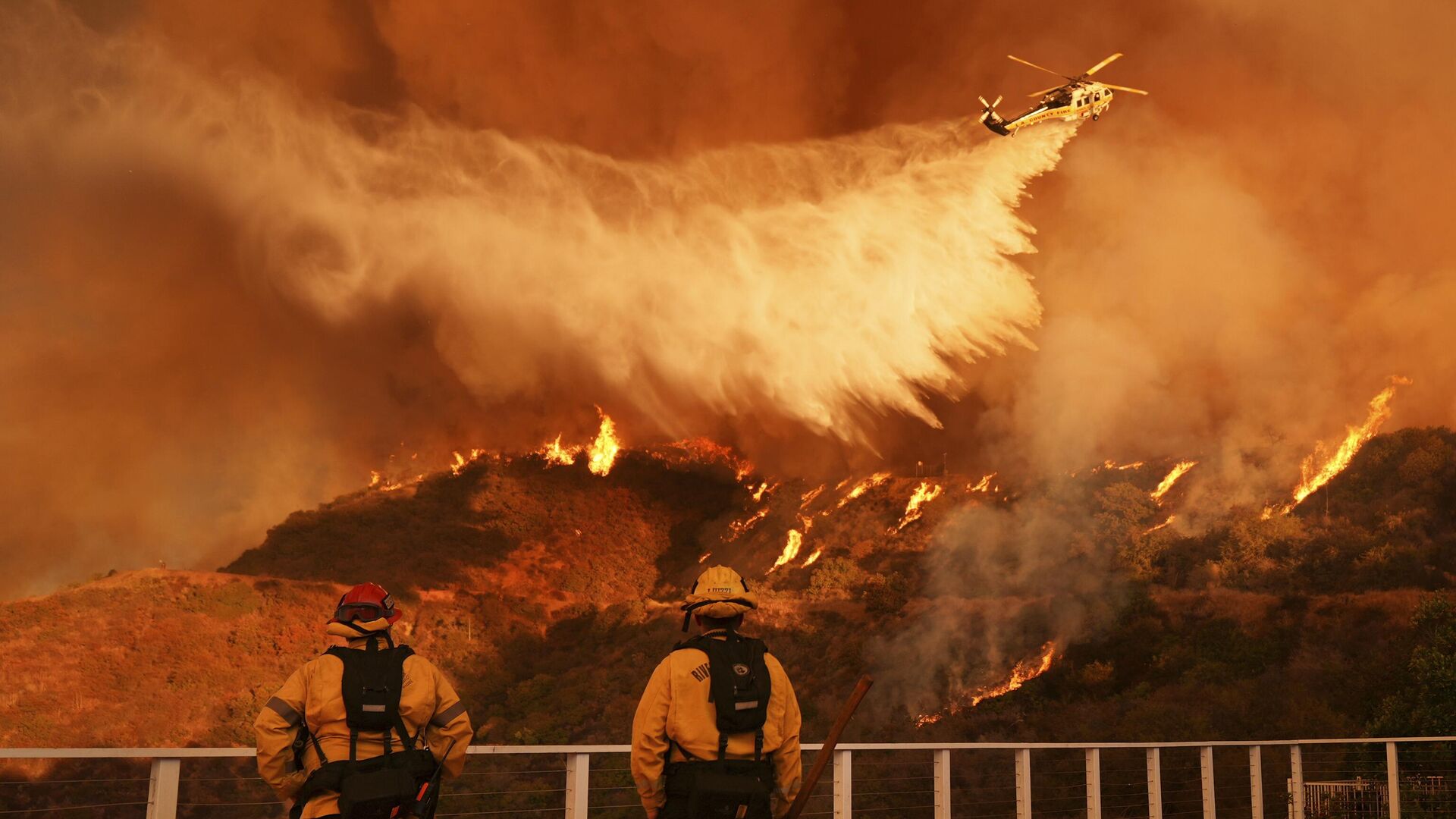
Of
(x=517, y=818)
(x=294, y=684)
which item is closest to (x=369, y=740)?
(x=294, y=684)

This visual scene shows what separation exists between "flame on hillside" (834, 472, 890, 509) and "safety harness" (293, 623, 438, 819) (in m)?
75.2

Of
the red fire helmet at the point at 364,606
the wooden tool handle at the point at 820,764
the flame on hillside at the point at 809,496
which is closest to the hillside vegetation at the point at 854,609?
the flame on hillside at the point at 809,496

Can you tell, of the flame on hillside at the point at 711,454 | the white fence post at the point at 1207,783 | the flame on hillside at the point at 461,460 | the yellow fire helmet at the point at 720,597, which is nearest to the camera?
the yellow fire helmet at the point at 720,597

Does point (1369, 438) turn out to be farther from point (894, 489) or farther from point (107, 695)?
point (107, 695)

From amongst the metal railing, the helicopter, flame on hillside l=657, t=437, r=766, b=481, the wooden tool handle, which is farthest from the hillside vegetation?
the wooden tool handle

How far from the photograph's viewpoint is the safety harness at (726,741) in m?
5.24

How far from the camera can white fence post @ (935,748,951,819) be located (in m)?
8.71

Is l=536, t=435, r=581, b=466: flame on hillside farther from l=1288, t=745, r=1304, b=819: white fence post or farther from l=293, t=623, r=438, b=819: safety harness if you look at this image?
l=293, t=623, r=438, b=819: safety harness

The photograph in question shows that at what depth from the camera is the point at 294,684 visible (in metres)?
5.26

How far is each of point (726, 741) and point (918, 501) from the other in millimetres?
70270

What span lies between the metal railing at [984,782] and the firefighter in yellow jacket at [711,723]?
138cm

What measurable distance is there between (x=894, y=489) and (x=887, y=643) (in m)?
21.8

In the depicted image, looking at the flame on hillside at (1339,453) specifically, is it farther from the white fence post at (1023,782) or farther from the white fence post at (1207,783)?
the white fence post at (1023,782)

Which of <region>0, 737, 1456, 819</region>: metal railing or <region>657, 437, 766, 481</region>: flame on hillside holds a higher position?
<region>657, 437, 766, 481</region>: flame on hillside
